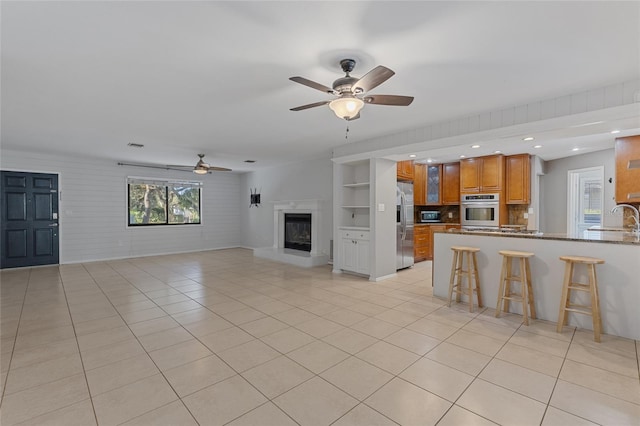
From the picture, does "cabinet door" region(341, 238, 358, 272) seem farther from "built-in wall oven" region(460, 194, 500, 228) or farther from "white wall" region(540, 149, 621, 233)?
"white wall" region(540, 149, 621, 233)

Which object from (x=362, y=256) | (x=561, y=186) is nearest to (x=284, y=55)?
(x=362, y=256)

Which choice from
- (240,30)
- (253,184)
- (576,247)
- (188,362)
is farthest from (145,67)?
(253,184)

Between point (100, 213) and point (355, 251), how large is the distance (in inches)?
257

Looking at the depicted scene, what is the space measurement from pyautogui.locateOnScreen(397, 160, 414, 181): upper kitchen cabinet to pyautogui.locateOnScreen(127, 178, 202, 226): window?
616 centimetres

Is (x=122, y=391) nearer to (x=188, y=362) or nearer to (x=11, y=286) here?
(x=188, y=362)

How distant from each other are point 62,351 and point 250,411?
2.08m

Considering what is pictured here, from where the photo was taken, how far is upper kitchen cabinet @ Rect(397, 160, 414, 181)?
6.12 metres

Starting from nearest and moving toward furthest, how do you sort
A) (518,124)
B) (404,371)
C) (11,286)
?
1. (404,371)
2. (518,124)
3. (11,286)

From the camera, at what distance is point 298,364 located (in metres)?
2.42

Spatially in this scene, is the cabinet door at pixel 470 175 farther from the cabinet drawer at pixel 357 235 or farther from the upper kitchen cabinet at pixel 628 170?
the cabinet drawer at pixel 357 235

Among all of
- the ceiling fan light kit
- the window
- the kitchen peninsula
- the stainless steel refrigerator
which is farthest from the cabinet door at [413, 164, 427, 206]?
the window

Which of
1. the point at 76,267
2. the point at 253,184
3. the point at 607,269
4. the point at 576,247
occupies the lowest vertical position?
the point at 76,267

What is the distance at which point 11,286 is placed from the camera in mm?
4926

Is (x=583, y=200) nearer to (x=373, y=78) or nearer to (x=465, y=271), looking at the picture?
(x=465, y=271)
